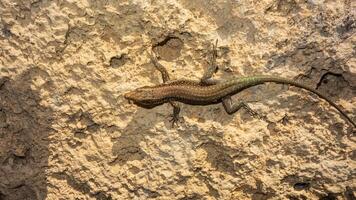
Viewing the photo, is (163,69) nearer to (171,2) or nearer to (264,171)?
(171,2)

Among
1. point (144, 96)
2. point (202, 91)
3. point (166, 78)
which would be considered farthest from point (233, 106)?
point (144, 96)

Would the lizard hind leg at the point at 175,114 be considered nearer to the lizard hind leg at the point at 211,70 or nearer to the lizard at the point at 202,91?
the lizard at the point at 202,91

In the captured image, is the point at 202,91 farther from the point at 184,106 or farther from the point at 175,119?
the point at 175,119

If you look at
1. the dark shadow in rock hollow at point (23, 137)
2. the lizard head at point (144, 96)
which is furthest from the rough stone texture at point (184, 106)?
the lizard head at point (144, 96)

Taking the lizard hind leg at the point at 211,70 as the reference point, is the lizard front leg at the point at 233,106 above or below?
below

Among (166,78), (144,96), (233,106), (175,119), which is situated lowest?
(175,119)
